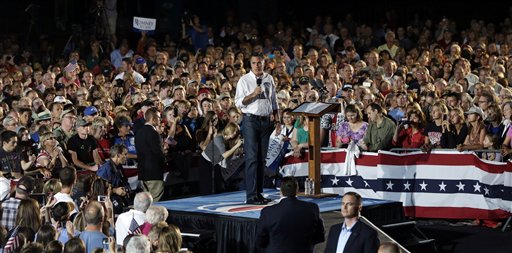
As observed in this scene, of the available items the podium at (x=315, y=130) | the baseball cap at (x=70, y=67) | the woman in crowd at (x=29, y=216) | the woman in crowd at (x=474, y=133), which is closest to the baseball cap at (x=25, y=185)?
the woman in crowd at (x=29, y=216)

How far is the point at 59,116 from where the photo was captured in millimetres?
17781

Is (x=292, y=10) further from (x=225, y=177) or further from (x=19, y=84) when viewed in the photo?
(x=225, y=177)

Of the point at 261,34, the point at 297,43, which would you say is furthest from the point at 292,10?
the point at 297,43

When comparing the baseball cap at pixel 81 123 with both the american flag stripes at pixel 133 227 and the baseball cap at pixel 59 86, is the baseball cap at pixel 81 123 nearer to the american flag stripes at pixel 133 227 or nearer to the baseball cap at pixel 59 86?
the american flag stripes at pixel 133 227

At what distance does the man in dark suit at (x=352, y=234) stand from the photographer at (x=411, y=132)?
6490 millimetres

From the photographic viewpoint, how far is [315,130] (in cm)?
1518

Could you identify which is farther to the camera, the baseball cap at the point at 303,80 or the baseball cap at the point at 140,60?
the baseball cap at the point at 140,60

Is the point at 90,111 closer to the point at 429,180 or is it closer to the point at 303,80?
the point at 303,80

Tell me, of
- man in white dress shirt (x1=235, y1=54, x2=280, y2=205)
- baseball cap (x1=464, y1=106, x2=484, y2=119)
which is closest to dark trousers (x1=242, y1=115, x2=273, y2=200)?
man in white dress shirt (x1=235, y1=54, x2=280, y2=205)

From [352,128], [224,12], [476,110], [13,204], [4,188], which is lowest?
[13,204]

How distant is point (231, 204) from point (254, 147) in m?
0.96

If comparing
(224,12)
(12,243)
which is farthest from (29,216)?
(224,12)

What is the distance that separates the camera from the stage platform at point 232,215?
13867 millimetres

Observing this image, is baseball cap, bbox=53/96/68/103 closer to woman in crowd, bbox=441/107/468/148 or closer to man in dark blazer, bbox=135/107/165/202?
man in dark blazer, bbox=135/107/165/202
